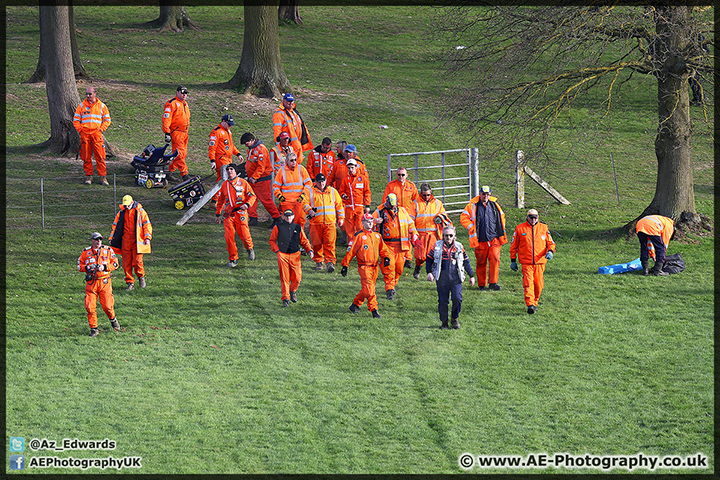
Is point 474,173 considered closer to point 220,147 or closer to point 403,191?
point 403,191

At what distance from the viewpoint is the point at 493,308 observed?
14234mm

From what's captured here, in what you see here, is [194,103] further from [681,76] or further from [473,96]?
[681,76]

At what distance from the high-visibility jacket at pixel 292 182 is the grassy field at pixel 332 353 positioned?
5.14 feet

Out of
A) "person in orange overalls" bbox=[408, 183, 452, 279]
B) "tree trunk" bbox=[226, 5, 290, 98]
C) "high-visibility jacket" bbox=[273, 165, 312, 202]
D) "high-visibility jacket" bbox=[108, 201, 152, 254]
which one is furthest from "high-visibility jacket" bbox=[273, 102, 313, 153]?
"tree trunk" bbox=[226, 5, 290, 98]

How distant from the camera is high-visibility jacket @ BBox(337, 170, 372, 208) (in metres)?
16.1

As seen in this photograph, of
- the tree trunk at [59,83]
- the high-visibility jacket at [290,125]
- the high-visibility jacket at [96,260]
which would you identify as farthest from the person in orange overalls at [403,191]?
the tree trunk at [59,83]

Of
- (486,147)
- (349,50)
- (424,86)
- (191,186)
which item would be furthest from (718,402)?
(349,50)

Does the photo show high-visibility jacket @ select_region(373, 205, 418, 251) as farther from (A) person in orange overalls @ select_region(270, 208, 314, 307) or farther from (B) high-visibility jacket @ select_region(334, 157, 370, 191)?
(B) high-visibility jacket @ select_region(334, 157, 370, 191)

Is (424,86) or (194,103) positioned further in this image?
(424,86)

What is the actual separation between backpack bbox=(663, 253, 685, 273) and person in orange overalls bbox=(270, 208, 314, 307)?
7847mm

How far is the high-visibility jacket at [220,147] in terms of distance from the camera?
58.6 ft

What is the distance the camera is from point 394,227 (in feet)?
48.5

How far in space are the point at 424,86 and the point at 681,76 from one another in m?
14.2

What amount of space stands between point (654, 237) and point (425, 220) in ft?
15.7
